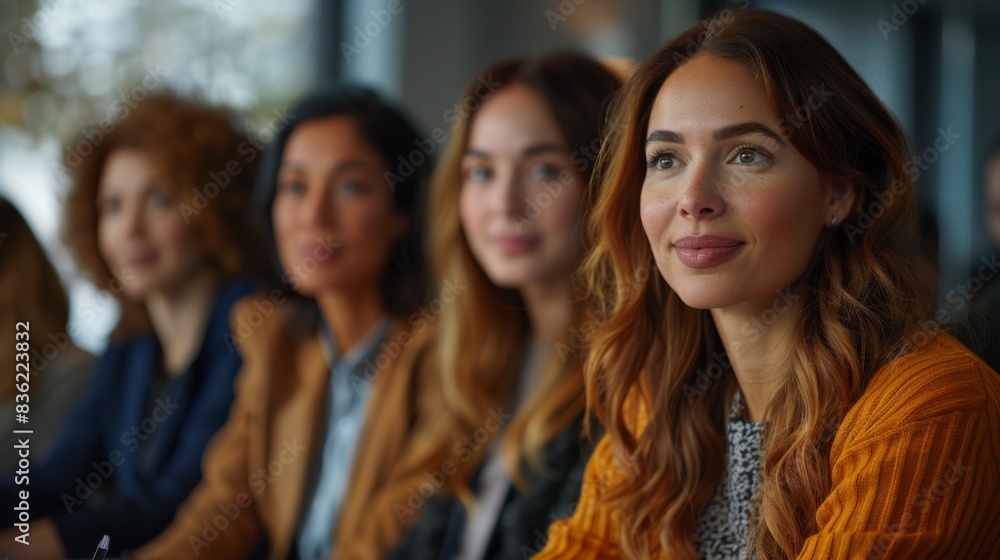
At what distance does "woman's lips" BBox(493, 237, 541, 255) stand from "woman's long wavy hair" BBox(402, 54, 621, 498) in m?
0.12

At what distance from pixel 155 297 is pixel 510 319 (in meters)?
0.96

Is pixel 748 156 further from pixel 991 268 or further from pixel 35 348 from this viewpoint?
pixel 35 348

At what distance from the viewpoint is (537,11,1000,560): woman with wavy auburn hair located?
921 mm

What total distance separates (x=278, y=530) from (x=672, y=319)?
108cm

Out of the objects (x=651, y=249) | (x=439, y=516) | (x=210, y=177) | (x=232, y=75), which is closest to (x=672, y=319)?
(x=651, y=249)

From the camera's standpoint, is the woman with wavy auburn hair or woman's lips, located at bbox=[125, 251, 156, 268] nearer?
the woman with wavy auburn hair

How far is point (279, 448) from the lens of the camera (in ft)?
6.46

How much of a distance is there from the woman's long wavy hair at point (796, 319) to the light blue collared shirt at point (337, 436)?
0.80 meters

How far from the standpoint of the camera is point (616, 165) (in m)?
1.16

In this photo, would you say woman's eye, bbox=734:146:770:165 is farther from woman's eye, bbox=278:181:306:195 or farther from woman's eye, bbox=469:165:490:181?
woman's eye, bbox=278:181:306:195

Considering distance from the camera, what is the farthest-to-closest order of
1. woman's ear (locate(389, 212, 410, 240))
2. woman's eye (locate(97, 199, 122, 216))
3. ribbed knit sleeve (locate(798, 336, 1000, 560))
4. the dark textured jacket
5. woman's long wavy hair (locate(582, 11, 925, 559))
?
woman's eye (locate(97, 199, 122, 216))
woman's ear (locate(389, 212, 410, 240))
the dark textured jacket
woman's long wavy hair (locate(582, 11, 925, 559))
ribbed knit sleeve (locate(798, 336, 1000, 560))

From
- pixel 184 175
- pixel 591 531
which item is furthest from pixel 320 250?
pixel 591 531

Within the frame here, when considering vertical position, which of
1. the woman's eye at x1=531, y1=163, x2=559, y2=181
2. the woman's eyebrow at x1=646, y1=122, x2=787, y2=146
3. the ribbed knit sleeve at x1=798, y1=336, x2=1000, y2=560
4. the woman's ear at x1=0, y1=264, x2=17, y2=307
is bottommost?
the ribbed knit sleeve at x1=798, y1=336, x2=1000, y2=560

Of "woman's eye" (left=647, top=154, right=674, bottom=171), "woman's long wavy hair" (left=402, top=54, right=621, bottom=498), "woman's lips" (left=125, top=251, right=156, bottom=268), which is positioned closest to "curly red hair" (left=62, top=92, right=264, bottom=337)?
"woman's lips" (left=125, top=251, right=156, bottom=268)
